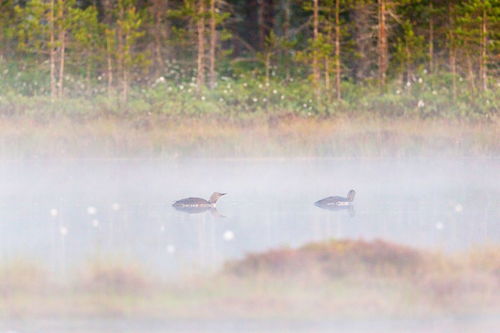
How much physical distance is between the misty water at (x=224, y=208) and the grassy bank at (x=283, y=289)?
1.03ft

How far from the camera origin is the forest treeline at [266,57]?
2317 cm

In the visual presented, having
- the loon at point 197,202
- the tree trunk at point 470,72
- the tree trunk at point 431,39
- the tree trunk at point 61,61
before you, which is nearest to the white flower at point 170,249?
the loon at point 197,202

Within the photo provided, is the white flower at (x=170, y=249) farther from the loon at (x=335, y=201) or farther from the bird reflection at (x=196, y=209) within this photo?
the loon at (x=335, y=201)

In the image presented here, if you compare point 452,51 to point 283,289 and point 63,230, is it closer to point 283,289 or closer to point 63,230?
point 63,230

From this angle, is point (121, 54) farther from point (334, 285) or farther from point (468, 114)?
point (334, 285)

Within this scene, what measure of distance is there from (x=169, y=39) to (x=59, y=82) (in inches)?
175

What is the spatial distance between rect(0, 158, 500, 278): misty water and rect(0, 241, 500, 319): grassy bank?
12.3 inches

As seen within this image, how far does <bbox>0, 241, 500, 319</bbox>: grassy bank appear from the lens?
277 inches

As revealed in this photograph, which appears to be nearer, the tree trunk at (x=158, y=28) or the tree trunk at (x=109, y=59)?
the tree trunk at (x=109, y=59)

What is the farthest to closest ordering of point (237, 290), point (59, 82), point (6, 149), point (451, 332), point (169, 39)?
point (169, 39), point (59, 82), point (6, 149), point (237, 290), point (451, 332)

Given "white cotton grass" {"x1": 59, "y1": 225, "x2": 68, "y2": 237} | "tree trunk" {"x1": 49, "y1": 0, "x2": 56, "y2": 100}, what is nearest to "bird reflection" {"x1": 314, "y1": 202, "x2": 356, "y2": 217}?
"white cotton grass" {"x1": 59, "y1": 225, "x2": 68, "y2": 237}

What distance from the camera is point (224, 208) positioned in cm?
1207

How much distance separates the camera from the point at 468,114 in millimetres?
20781

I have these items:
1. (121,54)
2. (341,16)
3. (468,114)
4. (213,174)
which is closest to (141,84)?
(121,54)
